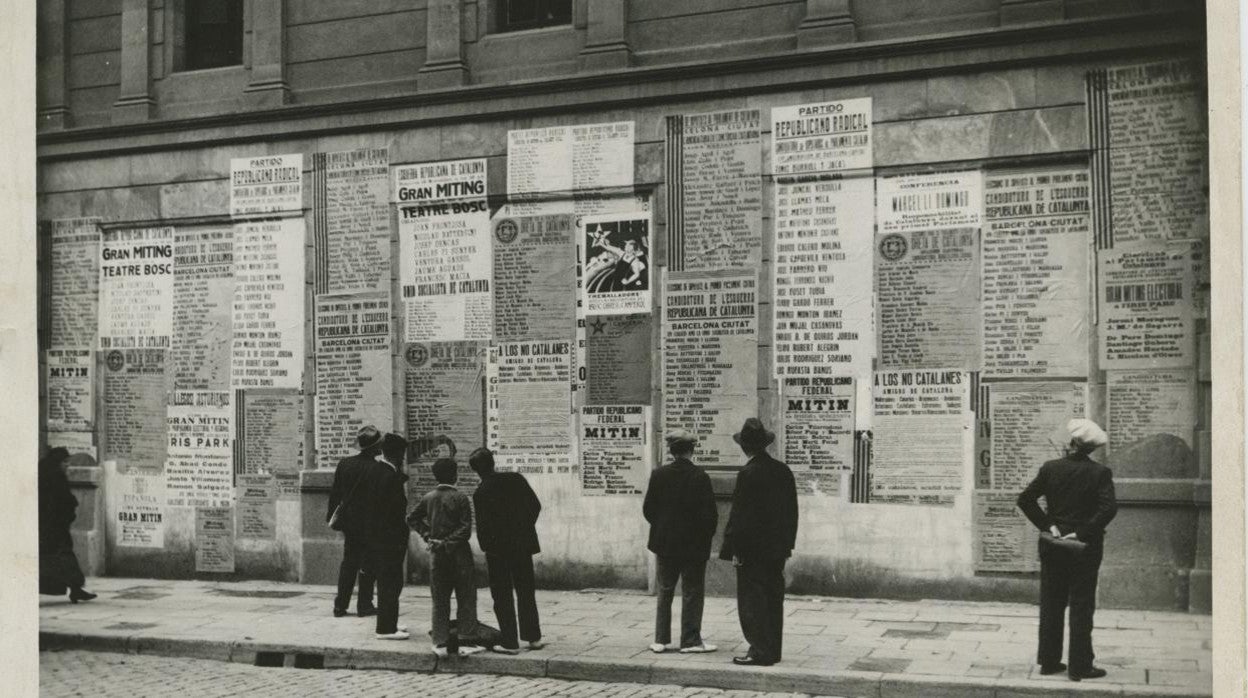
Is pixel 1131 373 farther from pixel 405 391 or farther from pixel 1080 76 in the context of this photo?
pixel 405 391

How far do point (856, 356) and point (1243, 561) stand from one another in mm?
7332

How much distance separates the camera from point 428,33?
14008mm

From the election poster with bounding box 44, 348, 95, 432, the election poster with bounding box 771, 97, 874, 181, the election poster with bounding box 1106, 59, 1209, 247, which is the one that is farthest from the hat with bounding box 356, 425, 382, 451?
the election poster with bounding box 1106, 59, 1209, 247

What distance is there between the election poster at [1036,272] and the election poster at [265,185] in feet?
24.9

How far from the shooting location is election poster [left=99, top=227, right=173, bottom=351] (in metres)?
15.2

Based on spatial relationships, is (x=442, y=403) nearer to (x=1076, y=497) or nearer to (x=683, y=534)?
(x=683, y=534)

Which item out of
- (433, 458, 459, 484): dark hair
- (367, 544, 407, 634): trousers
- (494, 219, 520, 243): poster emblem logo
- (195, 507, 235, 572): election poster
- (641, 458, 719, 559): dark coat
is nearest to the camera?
(641, 458, 719, 559): dark coat

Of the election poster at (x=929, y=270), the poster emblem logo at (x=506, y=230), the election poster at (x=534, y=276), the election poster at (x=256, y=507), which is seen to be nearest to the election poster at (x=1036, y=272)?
the election poster at (x=929, y=270)

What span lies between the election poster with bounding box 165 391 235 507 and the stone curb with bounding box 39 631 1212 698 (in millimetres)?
3498

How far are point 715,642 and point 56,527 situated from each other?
6842 mm

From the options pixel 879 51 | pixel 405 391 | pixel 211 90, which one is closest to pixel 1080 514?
pixel 879 51

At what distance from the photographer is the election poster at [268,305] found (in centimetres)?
1465

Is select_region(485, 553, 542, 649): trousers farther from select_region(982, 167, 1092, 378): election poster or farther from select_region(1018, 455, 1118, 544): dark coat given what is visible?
select_region(982, 167, 1092, 378): election poster

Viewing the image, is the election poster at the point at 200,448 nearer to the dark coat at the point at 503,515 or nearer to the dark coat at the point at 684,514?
the dark coat at the point at 503,515
